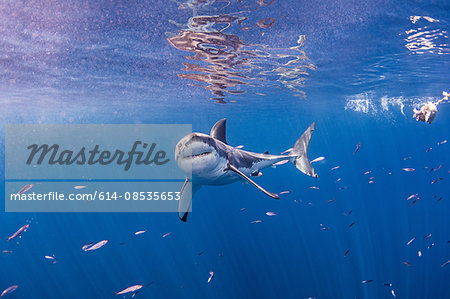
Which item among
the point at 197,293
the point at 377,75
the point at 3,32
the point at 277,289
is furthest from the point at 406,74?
the point at 197,293

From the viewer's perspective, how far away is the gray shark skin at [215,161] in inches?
183

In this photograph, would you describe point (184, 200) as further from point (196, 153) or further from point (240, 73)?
point (240, 73)

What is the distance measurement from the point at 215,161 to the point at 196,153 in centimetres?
74

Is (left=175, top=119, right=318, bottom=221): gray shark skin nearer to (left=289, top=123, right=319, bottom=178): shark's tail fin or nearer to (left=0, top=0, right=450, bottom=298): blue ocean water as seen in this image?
(left=289, top=123, right=319, bottom=178): shark's tail fin

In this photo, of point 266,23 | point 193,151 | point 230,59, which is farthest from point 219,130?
point 230,59

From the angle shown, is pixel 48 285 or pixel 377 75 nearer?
pixel 377 75

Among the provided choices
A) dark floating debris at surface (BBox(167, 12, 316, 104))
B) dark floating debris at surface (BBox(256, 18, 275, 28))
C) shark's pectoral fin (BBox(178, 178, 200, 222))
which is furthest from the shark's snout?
dark floating debris at surface (BBox(256, 18, 275, 28))

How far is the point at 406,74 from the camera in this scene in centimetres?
1764

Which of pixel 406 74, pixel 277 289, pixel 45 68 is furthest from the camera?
pixel 277 289

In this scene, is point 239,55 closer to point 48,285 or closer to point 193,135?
point 193,135

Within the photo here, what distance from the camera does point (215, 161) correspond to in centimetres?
545

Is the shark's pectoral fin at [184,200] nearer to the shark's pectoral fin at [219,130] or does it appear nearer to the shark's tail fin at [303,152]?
the shark's pectoral fin at [219,130]

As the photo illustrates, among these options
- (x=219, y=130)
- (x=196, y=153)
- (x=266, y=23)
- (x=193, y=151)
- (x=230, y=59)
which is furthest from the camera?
(x=230, y=59)

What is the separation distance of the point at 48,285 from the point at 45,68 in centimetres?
2624
